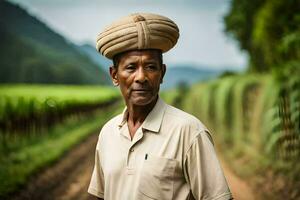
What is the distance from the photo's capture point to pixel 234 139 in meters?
9.13

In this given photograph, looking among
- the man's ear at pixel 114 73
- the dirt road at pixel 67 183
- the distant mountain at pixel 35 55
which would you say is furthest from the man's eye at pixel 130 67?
the distant mountain at pixel 35 55

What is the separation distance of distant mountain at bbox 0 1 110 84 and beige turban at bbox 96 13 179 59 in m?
9.18

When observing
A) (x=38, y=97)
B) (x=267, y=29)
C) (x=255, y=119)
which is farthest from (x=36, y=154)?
(x=267, y=29)

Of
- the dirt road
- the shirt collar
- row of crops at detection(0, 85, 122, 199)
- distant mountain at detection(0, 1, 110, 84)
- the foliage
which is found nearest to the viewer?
the shirt collar

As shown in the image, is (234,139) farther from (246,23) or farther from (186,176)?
(186,176)

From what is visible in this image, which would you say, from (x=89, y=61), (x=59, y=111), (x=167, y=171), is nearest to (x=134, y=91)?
(x=167, y=171)

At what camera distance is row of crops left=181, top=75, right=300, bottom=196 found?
5.83 meters

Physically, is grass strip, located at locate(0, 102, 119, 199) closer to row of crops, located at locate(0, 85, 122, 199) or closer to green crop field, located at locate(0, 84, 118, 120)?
row of crops, located at locate(0, 85, 122, 199)

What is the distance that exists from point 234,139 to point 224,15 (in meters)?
6.47

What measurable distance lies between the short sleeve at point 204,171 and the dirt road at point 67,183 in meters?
4.49

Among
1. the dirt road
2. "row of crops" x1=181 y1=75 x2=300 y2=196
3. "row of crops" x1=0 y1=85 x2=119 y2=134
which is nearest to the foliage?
"row of crops" x1=181 y1=75 x2=300 y2=196

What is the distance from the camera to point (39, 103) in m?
11.6

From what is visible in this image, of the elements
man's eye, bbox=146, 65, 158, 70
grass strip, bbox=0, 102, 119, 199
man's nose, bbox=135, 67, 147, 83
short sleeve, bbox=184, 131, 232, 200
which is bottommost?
grass strip, bbox=0, 102, 119, 199

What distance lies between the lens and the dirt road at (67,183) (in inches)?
264
